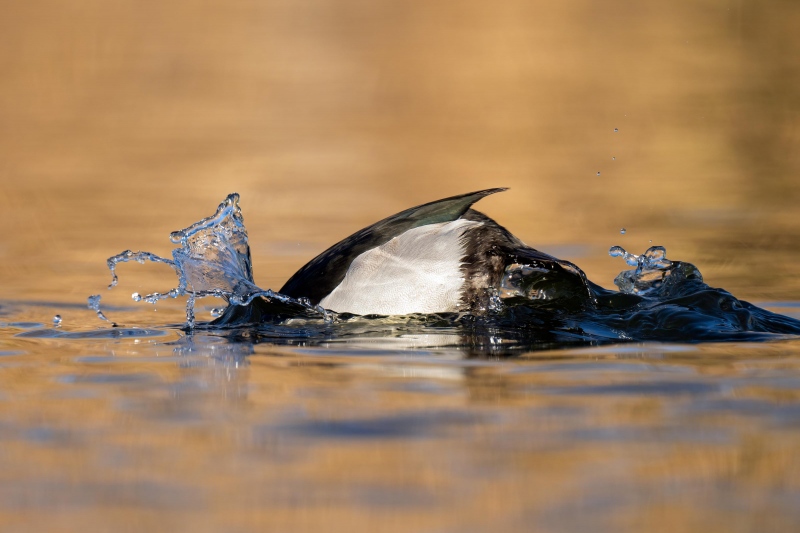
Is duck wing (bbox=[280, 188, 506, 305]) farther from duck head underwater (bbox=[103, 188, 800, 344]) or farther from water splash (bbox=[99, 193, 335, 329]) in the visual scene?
water splash (bbox=[99, 193, 335, 329])

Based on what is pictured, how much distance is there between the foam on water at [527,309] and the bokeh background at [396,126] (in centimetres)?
117

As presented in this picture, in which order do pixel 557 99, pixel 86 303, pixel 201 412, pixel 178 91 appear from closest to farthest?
pixel 201 412 → pixel 86 303 → pixel 557 99 → pixel 178 91

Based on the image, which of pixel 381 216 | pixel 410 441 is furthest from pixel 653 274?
pixel 381 216

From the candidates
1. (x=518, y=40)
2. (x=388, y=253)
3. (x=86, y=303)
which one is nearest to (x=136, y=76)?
(x=518, y=40)

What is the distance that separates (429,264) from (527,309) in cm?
54

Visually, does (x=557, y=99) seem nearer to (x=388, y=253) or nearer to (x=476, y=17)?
(x=476, y=17)

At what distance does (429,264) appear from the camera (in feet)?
18.1

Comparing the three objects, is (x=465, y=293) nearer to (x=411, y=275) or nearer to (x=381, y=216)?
(x=411, y=275)

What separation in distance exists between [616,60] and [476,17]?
111 inches

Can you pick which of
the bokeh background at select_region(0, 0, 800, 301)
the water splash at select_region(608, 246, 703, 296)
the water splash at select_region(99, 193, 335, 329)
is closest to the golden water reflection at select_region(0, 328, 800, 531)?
the water splash at select_region(99, 193, 335, 329)

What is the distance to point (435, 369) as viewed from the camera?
4.39 meters

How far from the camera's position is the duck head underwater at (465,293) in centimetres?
538

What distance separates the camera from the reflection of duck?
5484 mm

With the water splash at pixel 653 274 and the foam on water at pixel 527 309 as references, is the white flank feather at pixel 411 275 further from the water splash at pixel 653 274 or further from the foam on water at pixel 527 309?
the water splash at pixel 653 274
